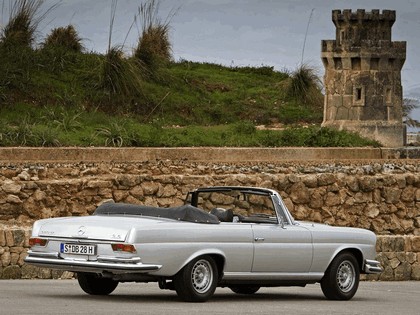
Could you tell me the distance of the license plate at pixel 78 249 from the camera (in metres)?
16.7

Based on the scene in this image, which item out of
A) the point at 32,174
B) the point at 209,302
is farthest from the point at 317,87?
the point at 209,302

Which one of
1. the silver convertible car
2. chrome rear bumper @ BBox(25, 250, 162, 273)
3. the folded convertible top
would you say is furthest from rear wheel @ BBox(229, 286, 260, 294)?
chrome rear bumper @ BBox(25, 250, 162, 273)

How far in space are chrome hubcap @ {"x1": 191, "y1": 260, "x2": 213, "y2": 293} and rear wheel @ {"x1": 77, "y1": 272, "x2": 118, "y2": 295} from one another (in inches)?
51.6

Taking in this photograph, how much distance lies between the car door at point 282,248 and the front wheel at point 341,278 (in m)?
0.37

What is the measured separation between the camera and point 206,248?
17.1 metres

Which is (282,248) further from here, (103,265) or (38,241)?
(38,241)

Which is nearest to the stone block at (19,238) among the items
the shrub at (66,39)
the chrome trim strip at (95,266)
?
the chrome trim strip at (95,266)

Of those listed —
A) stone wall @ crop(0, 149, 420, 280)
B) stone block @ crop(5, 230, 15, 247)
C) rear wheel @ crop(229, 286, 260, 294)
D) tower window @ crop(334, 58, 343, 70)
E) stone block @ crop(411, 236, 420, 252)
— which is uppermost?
tower window @ crop(334, 58, 343, 70)

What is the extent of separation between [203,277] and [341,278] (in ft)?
7.21

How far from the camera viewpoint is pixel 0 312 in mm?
15594

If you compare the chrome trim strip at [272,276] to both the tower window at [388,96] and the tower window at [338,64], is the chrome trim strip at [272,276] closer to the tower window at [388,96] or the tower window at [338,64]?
the tower window at [338,64]

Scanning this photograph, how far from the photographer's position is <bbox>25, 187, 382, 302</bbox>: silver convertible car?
16703mm

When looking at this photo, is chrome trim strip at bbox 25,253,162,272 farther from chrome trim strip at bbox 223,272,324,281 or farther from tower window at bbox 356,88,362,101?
tower window at bbox 356,88,362,101

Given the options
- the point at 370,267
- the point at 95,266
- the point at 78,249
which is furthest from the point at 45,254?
the point at 370,267
